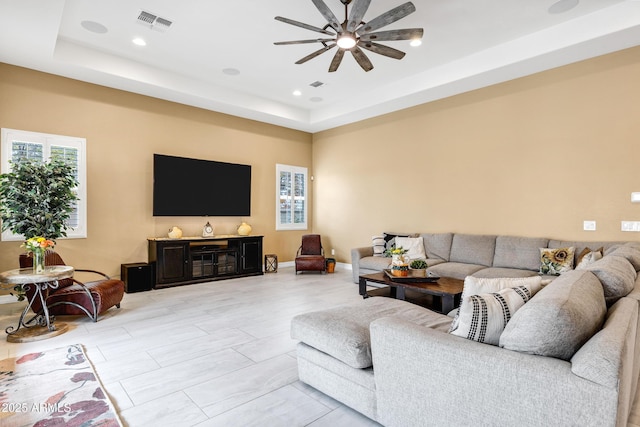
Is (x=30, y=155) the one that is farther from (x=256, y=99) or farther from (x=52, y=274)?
(x=256, y=99)

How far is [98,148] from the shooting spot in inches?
219

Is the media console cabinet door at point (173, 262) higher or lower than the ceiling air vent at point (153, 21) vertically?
lower

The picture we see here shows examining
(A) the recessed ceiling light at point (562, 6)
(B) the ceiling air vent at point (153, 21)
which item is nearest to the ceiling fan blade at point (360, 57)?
(A) the recessed ceiling light at point (562, 6)

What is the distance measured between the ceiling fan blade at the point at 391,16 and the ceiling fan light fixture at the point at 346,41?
0.11 m

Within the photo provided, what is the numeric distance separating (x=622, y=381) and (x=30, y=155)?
A: 6.67 meters

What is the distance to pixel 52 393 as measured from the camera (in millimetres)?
2369

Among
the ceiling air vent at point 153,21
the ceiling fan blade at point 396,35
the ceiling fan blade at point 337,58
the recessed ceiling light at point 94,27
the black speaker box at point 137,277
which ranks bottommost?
the black speaker box at point 137,277

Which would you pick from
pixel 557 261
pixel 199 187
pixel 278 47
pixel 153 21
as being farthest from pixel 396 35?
pixel 199 187

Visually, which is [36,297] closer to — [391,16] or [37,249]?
[37,249]

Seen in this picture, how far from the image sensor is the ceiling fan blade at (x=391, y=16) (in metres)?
3.14

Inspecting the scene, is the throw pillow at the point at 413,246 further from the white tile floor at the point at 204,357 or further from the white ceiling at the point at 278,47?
the white ceiling at the point at 278,47

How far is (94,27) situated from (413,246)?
568cm

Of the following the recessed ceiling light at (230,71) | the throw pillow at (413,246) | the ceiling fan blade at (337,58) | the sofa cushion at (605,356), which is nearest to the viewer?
the sofa cushion at (605,356)

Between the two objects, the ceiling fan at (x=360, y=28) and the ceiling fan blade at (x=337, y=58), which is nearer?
the ceiling fan at (x=360, y=28)
